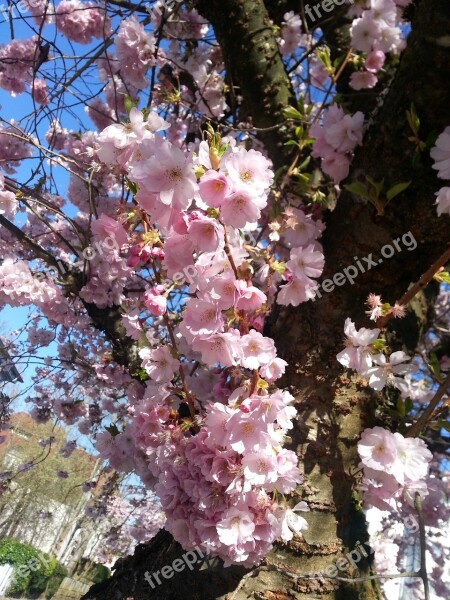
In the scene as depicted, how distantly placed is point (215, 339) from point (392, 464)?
26.5 inches

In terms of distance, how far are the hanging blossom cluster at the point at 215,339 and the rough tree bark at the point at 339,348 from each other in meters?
0.22

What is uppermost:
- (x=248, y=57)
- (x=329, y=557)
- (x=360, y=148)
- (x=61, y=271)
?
(x=248, y=57)

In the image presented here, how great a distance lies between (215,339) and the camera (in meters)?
1.05

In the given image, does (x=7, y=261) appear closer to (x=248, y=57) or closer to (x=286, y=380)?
(x=248, y=57)

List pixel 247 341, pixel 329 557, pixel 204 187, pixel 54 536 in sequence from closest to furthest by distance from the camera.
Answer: pixel 204 187, pixel 247 341, pixel 329 557, pixel 54 536

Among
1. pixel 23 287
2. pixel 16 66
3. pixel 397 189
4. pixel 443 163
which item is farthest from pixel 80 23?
pixel 443 163

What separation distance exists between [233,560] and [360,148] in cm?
136

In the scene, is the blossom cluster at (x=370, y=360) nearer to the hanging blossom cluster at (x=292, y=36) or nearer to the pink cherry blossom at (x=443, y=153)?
the pink cherry blossom at (x=443, y=153)

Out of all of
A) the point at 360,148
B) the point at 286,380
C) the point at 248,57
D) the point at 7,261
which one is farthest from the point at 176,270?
the point at 7,261

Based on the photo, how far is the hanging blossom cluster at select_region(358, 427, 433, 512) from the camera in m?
1.30

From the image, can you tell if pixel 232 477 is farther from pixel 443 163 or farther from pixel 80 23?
pixel 80 23

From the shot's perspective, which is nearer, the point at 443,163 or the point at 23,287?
the point at 443,163

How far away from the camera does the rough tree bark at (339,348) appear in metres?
1.38

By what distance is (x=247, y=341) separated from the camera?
3.50 ft
